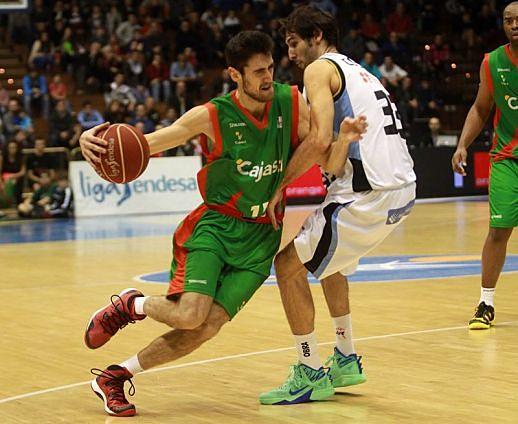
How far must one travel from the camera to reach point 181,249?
5.43m

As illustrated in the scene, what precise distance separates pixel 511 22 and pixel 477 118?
2.35 ft

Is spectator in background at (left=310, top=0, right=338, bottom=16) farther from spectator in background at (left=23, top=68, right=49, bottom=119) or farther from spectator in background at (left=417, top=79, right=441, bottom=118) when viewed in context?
spectator in background at (left=23, top=68, right=49, bottom=119)

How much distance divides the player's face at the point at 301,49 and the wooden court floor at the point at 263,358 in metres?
1.69

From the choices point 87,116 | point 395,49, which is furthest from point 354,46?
point 87,116

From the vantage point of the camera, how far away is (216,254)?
5.32 m

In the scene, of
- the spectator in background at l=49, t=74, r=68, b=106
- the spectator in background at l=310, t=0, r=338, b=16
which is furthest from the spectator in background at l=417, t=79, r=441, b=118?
the spectator in background at l=49, t=74, r=68, b=106

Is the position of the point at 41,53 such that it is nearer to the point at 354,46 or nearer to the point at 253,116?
the point at 354,46

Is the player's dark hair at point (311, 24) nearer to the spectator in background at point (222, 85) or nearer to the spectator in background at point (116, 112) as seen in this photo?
the spectator in background at point (116, 112)

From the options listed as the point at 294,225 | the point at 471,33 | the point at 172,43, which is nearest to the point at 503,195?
the point at 294,225

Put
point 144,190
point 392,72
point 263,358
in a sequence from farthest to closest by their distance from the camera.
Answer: point 392,72 → point 144,190 → point 263,358

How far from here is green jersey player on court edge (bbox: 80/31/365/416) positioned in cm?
525

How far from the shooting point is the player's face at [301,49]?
5535 mm

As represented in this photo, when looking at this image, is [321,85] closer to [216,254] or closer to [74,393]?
[216,254]

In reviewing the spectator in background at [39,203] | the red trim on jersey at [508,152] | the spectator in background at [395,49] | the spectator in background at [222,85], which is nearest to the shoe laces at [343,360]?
the red trim on jersey at [508,152]
